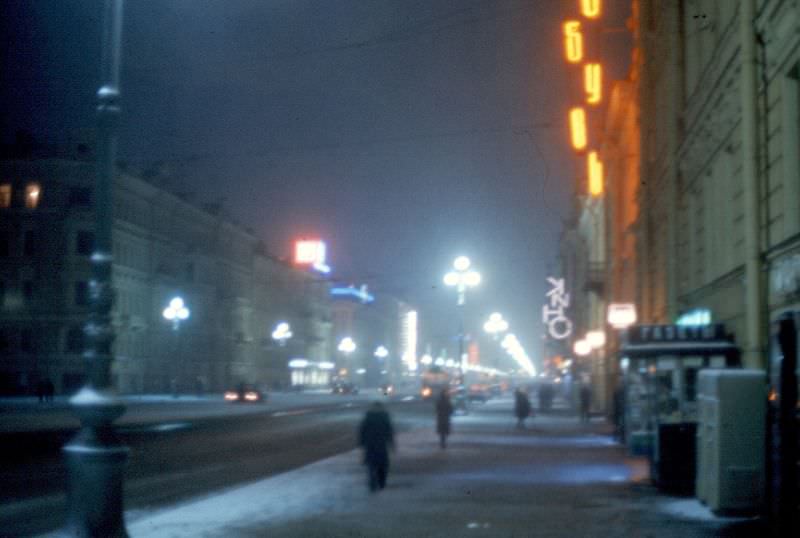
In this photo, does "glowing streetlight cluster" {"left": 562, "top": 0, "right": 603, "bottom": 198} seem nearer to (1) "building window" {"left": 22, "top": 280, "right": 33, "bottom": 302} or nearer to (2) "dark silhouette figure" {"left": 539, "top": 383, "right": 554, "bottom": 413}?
(2) "dark silhouette figure" {"left": 539, "top": 383, "right": 554, "bottom": 413}

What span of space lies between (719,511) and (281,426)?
106 ft

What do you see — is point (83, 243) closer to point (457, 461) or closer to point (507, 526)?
point (457, 461)

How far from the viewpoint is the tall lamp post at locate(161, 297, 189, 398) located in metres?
73.9

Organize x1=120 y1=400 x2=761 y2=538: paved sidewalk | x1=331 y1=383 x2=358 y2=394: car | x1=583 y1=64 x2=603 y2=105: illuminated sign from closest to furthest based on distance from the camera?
x1=120 y1=400 x2=761 y2=538: paved sidewalk, x1=583 y1=64 x2=603 y2=105: illuminated sign, x1=331 y1=383 x2=358 y2=394: car

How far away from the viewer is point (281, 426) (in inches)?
1823

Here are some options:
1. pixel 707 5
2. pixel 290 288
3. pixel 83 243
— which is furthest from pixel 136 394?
pixel 707 5

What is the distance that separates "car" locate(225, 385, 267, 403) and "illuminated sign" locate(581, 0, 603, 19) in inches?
1585

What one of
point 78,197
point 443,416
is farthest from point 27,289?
point 443,416

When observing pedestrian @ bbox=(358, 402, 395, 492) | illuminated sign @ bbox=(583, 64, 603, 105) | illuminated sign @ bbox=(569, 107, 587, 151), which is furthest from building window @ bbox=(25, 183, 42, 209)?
pedestrian @ bbox=(358, 402, 395, 492)

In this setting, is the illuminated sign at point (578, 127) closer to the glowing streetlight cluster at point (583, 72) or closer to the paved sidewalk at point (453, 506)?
the glowing streetlight cluster at point (583, 72)

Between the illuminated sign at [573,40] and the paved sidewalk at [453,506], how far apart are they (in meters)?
27.8

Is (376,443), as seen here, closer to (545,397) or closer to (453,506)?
(453,506)

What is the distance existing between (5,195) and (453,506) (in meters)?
72.6

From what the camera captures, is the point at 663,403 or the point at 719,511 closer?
the point at 719,511
